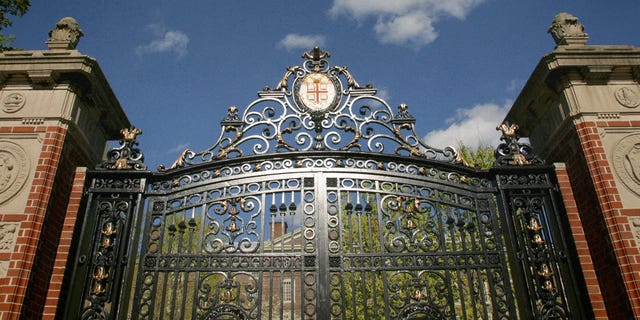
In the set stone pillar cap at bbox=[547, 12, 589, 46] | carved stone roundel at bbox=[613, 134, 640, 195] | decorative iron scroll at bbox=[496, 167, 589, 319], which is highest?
stone pillar cap at bbox=[547, 12, 589, 46]

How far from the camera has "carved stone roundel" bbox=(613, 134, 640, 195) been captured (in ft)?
16.2

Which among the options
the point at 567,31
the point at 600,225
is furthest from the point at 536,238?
the point at 567,31

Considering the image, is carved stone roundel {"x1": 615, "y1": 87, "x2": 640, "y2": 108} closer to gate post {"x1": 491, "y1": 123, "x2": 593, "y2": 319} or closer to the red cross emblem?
gate post {"x1": 491, "y1": 123, "x2": 593, "y2": 319}

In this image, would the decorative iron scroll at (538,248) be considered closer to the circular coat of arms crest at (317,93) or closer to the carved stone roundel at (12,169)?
the circular coat of arms crest at (317,93)

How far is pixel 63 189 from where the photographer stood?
17.5 ft

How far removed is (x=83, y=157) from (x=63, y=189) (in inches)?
23.4

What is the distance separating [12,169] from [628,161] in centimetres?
659

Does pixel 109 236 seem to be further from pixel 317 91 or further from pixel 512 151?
pixel 512 151

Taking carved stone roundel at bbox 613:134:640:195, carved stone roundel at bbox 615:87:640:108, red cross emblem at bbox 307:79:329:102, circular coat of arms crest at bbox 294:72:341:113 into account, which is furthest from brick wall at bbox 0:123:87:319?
carved stone roundel at bbox 615:87:640:108

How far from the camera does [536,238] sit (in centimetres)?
522

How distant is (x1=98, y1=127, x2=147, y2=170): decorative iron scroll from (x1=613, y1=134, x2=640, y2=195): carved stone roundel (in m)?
5.34

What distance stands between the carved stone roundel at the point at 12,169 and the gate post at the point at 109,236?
70 cm

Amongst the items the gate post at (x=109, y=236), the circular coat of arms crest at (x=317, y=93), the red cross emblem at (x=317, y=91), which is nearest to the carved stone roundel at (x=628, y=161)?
the circular coat of arms crest at (x=317, y=93)

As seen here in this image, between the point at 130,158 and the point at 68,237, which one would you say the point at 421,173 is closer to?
the point at 130,158
